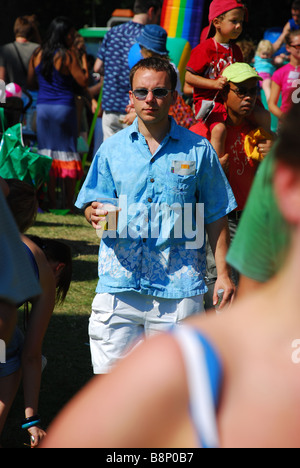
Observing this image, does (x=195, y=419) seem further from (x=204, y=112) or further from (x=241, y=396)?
(x=204, y=112)

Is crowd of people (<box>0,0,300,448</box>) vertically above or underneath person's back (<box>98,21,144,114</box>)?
above

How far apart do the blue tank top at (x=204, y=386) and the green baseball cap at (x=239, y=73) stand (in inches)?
156

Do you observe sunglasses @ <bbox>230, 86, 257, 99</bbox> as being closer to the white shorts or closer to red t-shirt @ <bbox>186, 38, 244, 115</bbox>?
red t-shirt @ <bbox>186, 38, 244, 115</bbox>

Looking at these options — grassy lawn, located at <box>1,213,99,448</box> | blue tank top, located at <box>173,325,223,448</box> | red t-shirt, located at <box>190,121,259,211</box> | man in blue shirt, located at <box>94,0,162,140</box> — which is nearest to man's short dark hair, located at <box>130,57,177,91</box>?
red t-shirt, located at <box>190,121,259,211</box>

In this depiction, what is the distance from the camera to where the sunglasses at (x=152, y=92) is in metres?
3.61

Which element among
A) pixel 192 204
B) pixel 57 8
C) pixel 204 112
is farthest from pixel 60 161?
pixel 57 8

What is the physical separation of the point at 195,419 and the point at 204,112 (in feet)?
12.7

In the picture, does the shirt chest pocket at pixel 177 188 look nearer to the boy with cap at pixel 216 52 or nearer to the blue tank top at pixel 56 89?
the boy with cap at pixel 216 52

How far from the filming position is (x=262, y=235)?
107 cm

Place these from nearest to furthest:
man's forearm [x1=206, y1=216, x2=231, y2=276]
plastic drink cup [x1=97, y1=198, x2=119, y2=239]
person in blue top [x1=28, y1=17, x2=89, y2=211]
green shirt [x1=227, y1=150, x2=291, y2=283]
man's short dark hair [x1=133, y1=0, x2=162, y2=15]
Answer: green shirt [x1=227, y1=150, x2=291, y2=283]
plastic drink cup [x1=97, y1=198, x2=119, y2=239]
man's forearm [x1=206, y1=216, x2=231, y2=276]
person in blue top [x1=28, y1=17, x2=89, y2=211]
man's short dark hair [x1=133, y1=0, x2=162, y2=15]

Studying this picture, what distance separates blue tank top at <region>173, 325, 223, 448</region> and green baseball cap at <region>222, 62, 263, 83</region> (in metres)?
3.97

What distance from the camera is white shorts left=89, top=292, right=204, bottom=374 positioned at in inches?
139

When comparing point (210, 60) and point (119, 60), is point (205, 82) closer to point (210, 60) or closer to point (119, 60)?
point (210, 60)

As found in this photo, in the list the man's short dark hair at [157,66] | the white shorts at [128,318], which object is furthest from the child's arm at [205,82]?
the white shorts at [128,318]
